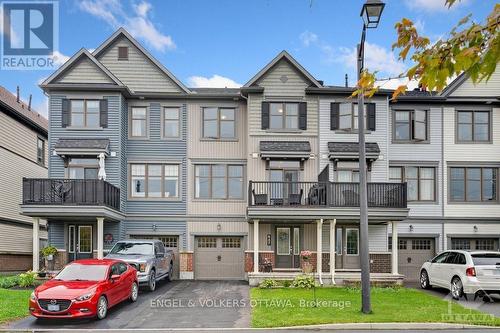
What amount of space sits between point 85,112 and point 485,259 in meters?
17.5

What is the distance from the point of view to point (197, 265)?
78.4 ft

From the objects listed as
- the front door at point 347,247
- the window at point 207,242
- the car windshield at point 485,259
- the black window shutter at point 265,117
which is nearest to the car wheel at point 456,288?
the car windshield at point 485,259

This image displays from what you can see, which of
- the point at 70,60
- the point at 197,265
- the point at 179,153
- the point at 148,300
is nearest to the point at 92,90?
the point at 70,60

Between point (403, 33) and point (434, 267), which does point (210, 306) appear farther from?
point (403, 33)

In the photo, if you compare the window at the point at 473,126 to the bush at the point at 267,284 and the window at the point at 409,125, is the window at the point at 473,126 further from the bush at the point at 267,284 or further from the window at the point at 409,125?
the bush at the point at 267,284

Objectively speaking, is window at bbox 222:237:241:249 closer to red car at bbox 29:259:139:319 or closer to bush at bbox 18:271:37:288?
bush at bbox 18:271:37:288

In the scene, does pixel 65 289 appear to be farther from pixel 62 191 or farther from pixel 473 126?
Answer: pixel 473 126

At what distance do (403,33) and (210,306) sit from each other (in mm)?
11982

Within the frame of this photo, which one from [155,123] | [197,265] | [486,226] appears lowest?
[197,265]

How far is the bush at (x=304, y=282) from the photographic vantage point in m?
19.1

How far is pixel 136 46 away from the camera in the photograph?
24.5 metres

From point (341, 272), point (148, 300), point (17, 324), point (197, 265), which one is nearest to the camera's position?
point (17, 324)

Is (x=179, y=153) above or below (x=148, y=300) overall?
above

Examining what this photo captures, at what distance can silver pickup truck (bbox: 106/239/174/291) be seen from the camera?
1766cm
